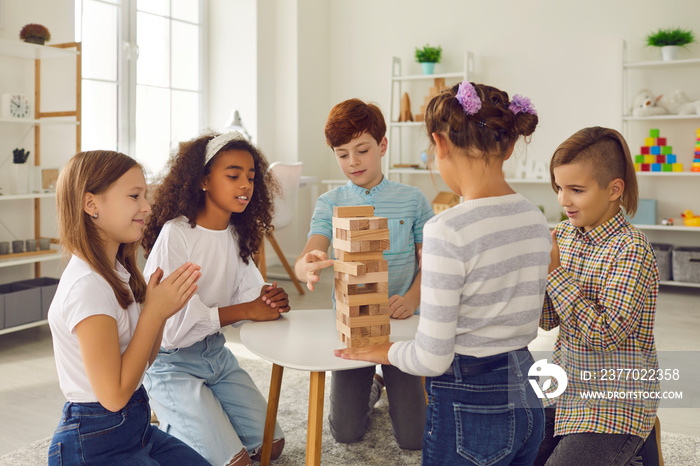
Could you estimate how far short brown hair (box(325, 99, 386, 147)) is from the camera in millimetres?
1839

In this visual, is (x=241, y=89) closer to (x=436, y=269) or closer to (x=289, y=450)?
(x=289, y=450)

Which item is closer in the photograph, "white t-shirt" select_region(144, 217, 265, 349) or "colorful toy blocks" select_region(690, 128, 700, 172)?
"white t-shirt" select_region(144, 217, 265, 349)

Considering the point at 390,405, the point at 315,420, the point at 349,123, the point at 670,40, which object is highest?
the point at 670,40

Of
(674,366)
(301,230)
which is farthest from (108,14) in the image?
(674,366)

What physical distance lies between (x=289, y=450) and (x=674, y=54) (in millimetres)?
3725

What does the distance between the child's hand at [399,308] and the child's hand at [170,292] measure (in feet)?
1.88

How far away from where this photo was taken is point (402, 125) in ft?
16.9

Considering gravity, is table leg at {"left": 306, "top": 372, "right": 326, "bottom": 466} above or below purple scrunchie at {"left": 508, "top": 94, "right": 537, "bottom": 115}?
below

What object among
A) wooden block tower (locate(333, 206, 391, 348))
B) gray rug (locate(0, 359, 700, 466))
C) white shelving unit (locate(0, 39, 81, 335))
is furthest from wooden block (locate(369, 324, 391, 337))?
white shelving unit (locate(0, 39, 81, 335))

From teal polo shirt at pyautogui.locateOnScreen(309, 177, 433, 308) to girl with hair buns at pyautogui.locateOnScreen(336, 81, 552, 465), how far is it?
78 centimetres

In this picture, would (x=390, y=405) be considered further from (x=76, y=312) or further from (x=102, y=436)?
(x=76, y=312)

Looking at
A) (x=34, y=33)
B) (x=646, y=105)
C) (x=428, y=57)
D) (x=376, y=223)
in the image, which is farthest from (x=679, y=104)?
(x=34, y=33)

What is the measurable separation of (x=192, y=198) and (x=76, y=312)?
2.39 ft

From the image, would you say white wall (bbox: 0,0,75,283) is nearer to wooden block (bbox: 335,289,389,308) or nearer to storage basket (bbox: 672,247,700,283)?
wooden block (bbox: 335,289,389,308)
